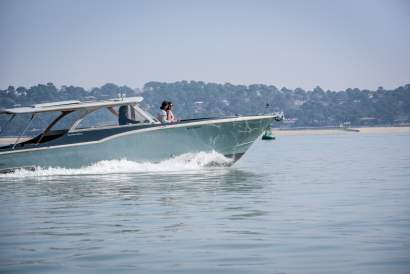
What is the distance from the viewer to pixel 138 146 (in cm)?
2594

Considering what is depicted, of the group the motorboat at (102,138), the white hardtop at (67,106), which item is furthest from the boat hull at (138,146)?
the white hardtop at (67,106)

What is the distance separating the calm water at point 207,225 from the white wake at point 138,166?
2.26 m

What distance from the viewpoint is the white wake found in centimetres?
2539

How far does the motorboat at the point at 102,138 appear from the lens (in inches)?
998

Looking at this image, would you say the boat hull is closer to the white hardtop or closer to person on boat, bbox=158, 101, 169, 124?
person on boat, bbox=158, 101, 169, 124

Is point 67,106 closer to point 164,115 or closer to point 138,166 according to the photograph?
point 138,166

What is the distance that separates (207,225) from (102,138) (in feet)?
42.5

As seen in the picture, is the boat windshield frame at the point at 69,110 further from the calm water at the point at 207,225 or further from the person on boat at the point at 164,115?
the calm water at the point at 207,225

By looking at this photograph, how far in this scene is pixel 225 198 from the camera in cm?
1741

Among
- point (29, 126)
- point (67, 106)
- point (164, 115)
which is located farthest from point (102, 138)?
point (29, 126)

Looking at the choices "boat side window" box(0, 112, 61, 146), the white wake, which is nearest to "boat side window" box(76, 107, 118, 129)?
the white wake

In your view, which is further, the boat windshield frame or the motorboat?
the boat windshield frame

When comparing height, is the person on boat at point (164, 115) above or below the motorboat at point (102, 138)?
above

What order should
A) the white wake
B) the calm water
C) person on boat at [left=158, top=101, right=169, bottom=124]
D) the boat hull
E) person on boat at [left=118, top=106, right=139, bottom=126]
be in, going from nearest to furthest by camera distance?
1. the calm water
2. the boat hull
3. the white wake
4. person on boat at [left=118, top=106, right=139, bottom=126]
5. person on boat at [left=158, top=101, right=169, bottom=124]
